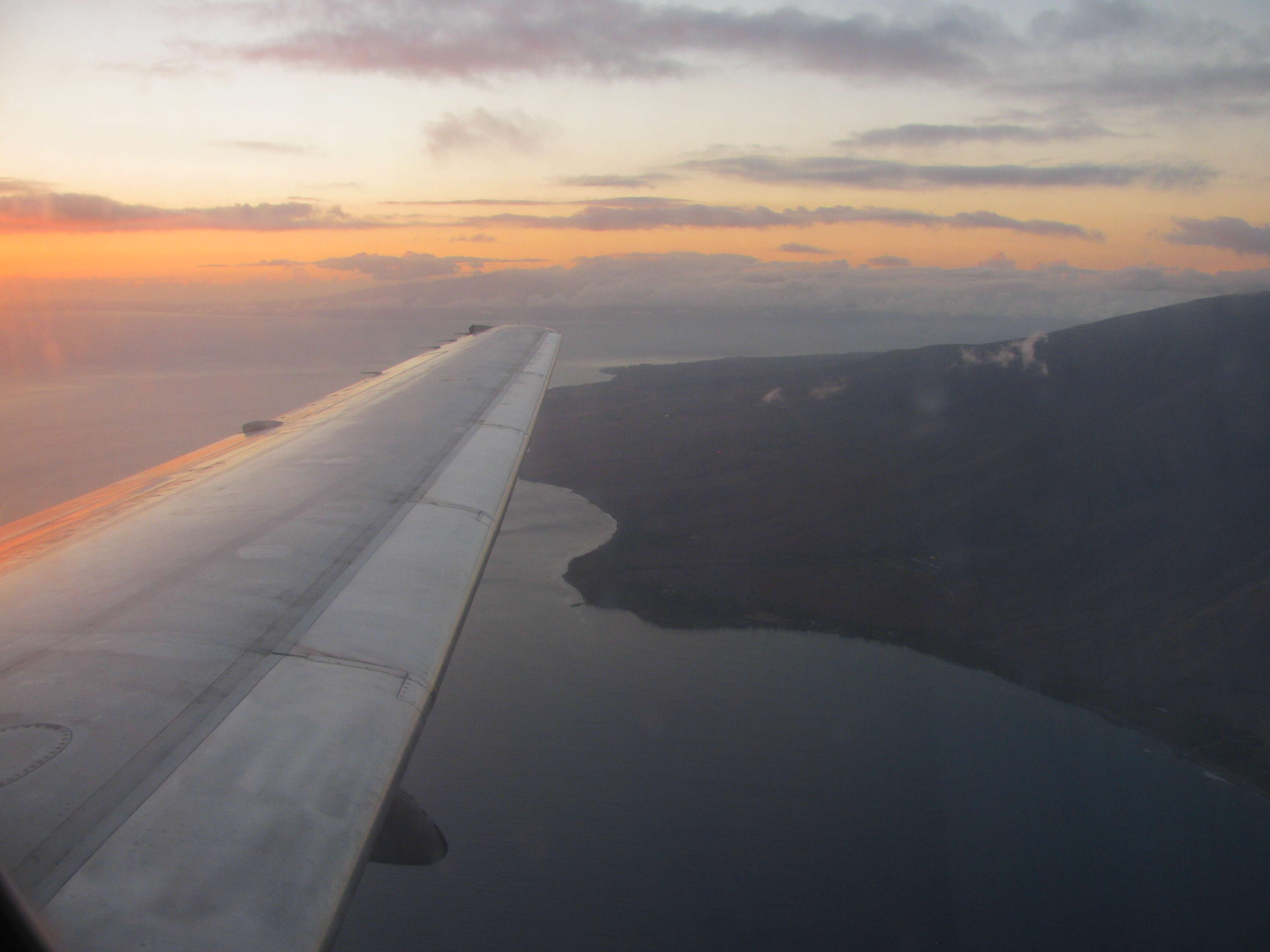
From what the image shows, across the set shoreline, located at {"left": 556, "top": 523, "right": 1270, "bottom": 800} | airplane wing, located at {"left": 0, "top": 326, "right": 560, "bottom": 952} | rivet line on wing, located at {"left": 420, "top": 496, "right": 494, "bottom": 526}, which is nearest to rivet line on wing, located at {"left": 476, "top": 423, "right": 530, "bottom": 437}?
airplane wing, located at {"left": 0, "top": 326, "right": 560, "bottom": 952}

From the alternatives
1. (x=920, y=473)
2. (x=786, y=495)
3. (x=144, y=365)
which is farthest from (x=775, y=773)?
(x=144, y=365)

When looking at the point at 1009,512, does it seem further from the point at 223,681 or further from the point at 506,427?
the point at 223,681

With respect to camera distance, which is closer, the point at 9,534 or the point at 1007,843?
the point at 9,534

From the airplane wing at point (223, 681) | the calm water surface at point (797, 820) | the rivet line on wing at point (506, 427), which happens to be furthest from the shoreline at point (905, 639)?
the airplane wing at point (223, 681)

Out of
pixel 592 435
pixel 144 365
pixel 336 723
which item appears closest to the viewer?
pixel 336 723

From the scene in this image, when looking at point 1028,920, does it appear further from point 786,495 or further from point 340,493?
point 786,495

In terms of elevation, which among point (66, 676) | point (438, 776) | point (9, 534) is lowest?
point (438, 776)
